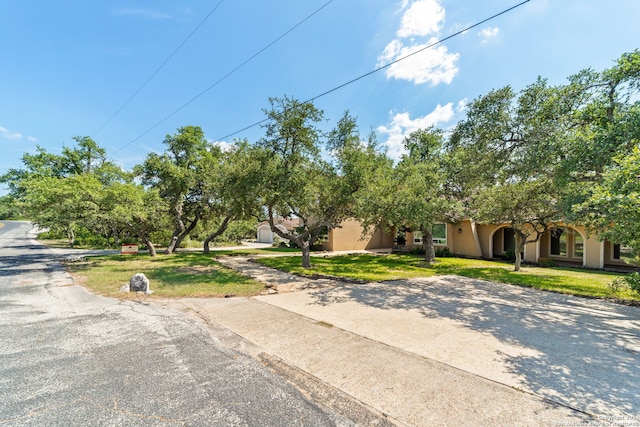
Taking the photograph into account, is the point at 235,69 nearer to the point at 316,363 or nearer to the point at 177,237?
the point at 316,363

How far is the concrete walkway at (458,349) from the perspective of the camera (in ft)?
9.78

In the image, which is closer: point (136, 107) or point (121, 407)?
point (121, 407)

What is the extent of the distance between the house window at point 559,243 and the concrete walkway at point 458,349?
10712 millimetres

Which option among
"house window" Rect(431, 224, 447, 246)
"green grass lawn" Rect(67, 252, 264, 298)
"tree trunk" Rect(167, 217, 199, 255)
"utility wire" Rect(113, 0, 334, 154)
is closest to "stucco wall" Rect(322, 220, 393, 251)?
"house window" Rect(431, 224, 447, 246)

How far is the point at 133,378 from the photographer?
134 inches

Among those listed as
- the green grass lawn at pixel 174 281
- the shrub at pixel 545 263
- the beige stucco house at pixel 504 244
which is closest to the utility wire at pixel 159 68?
the green grass lawn at pixel 174 281

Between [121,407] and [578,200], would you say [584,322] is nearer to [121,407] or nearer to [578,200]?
[578,200]

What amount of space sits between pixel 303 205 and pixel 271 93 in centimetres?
489

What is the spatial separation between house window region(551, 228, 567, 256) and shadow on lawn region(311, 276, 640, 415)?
9.69 meters

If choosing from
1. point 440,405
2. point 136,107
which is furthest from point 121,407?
point 136,107

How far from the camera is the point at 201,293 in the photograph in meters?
8.09

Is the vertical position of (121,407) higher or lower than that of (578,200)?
lower

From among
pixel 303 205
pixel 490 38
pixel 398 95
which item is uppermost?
pixel 398 95

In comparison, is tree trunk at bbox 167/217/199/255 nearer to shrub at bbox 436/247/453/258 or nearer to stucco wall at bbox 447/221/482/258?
shrub at bbox 436/247/453/258
